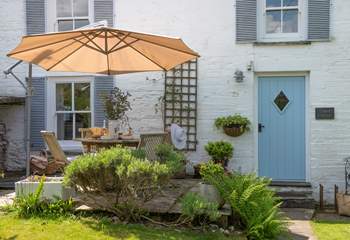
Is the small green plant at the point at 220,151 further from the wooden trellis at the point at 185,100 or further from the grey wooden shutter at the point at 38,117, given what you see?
the grey wooden shutter at the point at 38,117

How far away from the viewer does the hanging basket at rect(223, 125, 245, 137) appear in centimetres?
910

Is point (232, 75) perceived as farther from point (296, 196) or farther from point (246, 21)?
point (296, 196)

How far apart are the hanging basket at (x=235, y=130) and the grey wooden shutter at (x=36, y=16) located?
440cm

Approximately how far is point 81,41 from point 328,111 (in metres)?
4.93

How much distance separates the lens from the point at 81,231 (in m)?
5.43

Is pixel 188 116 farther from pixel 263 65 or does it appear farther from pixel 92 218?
pixel 92 218

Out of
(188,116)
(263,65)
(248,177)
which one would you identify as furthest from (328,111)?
(248,177)

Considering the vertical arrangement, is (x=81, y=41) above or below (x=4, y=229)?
above

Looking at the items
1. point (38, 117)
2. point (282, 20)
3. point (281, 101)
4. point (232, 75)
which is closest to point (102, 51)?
point (232, 75)

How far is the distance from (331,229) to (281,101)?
310 centimetres

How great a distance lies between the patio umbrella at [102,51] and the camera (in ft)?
20.9

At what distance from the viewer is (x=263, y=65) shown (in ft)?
30.5

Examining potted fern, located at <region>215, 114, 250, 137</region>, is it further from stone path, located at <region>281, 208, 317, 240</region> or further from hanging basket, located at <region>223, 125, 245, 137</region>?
stone path, located at <region>281, 208, 317, 240</region>

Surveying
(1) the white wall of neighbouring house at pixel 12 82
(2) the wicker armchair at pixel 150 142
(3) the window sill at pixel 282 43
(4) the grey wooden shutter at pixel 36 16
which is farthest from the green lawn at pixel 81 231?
(4) the grey wooden shutter at pixel 36 16
